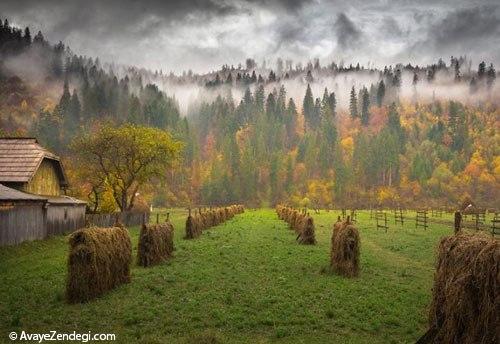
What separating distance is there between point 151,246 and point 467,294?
1494 centimetres

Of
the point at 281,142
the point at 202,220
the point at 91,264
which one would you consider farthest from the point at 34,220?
the point at 281,142

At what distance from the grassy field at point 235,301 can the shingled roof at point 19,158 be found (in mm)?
12467

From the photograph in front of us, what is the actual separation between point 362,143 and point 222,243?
406 ft

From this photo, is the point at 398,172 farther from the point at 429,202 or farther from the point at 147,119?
the point at 147,119

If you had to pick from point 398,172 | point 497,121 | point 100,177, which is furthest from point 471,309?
point 497,121

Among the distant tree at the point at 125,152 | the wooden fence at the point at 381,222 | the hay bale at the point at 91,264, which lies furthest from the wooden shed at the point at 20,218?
the wooden fence at the point at 381,222

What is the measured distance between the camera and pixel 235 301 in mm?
13820

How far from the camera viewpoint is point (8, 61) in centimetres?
19438

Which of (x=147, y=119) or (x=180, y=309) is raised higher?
(x=147, y=119)

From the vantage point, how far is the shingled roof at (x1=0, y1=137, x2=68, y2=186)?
34.1m

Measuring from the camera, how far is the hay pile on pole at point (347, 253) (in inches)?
707

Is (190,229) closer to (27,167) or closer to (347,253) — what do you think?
(27,167)

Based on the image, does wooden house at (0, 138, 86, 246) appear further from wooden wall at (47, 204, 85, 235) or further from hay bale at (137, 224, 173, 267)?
hay bale at (137, 224, 173, 267)

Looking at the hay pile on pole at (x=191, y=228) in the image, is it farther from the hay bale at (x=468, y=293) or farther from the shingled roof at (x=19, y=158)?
the hay bale at (x=468, y=293)
